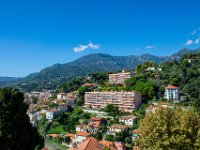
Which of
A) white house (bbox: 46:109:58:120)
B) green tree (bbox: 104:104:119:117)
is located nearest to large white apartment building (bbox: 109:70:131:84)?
green tree (bbox: 104:104:119:117)

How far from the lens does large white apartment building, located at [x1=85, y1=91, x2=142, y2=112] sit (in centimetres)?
6455

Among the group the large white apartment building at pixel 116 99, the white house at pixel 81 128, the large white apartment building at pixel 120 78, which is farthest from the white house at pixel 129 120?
the large white apartment building at pixel 120 78

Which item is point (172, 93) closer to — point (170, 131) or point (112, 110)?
point (112, 110)

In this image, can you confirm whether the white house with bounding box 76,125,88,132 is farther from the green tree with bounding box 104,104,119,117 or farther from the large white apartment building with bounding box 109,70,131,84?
the large white apartment building with bounding box 109,70,131,84

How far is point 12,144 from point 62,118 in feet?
159

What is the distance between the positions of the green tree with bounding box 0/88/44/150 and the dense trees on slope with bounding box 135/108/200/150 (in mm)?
6067

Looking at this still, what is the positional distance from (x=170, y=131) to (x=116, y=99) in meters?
54.1

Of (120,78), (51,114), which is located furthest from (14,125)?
(120,78)

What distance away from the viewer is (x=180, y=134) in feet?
46.1

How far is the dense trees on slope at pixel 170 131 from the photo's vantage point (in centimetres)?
1360

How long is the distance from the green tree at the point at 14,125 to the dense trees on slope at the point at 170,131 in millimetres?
6067

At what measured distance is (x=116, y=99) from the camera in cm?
6819

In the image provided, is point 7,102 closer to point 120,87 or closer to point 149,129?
point 149,129

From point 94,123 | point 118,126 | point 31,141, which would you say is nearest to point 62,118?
point 94,123
